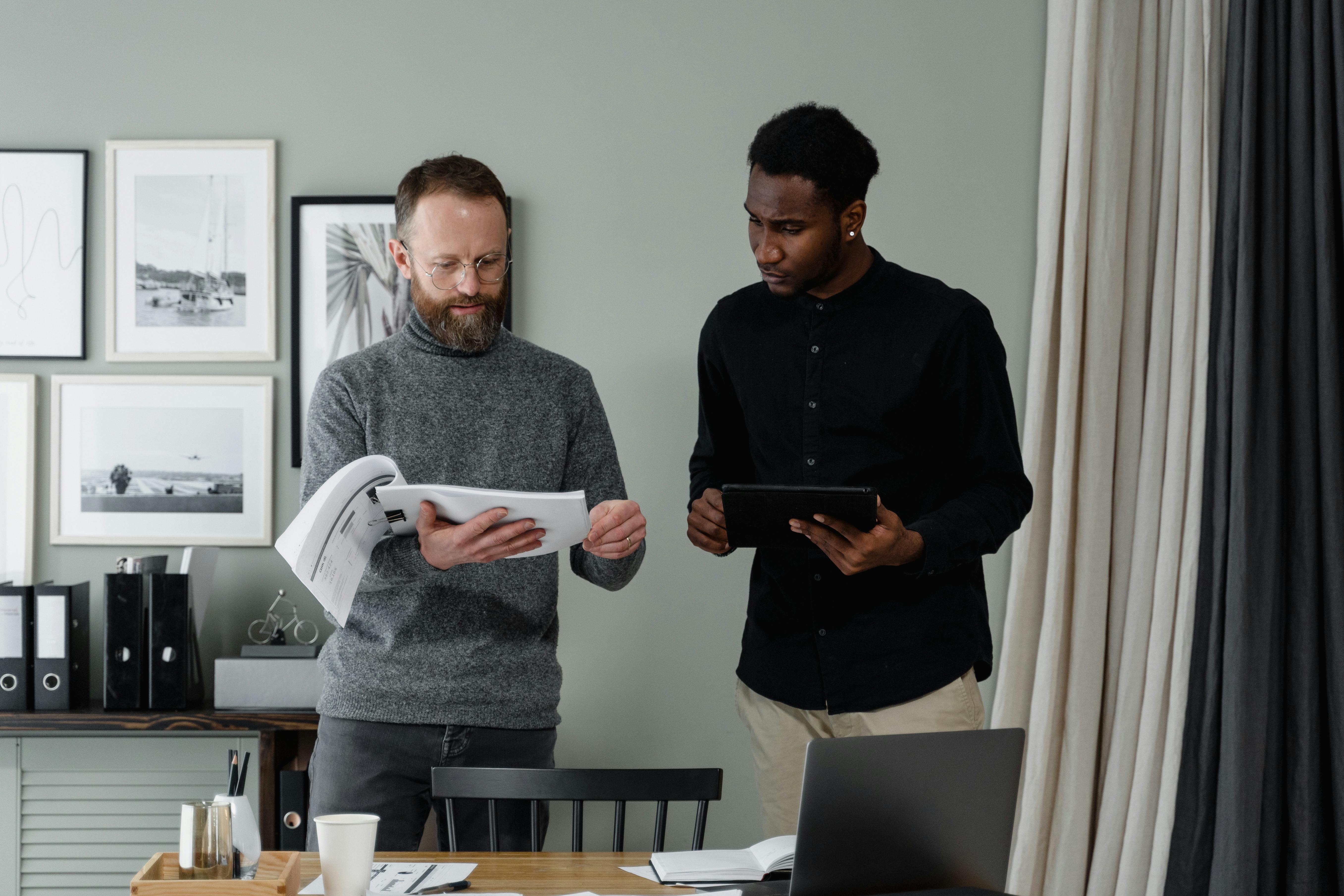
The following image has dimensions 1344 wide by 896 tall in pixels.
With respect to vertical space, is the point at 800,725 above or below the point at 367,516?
below

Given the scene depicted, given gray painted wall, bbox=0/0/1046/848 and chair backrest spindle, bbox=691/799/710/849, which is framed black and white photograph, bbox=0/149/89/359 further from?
chair backrest spindle, bbox=691/799/710/849

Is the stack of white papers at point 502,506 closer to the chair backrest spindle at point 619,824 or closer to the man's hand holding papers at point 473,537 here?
the man's hand holding papers at point 473,537

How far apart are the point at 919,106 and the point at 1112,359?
2.56 feet

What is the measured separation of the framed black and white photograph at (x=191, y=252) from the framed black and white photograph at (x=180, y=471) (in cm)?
9

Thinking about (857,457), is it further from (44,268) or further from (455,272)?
(44,268)

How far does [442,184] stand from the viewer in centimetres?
173

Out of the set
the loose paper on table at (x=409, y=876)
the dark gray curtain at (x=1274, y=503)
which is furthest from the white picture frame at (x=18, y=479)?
the dark gray curtain at (x=1274, y=503)

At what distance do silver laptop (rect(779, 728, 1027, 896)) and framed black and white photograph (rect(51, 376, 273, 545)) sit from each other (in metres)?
1.86

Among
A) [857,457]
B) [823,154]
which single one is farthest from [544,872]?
[823,154]

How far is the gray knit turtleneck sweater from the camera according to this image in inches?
64.1

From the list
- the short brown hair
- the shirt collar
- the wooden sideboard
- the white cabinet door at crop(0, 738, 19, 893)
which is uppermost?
the short brown hair

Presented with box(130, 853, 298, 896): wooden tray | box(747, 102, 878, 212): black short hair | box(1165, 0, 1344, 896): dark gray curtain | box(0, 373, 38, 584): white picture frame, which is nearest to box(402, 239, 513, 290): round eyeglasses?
box(747, 102, 878, 212): black short hair

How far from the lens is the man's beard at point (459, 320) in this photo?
173cm

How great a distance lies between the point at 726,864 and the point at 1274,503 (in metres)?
1.66
